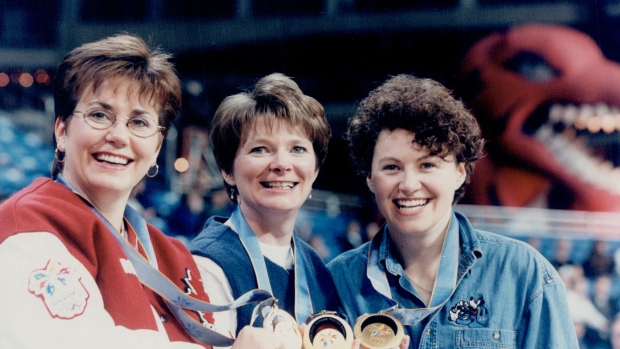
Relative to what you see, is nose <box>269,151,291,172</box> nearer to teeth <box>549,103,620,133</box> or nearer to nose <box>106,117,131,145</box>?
nose <box>106,117,131,145</box>

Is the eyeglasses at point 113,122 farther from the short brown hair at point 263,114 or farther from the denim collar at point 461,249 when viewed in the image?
the denim collar at point 461,249

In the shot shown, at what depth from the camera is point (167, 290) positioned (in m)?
2.10

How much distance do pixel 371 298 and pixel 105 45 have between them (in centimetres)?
135

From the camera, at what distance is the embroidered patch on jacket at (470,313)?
256cm

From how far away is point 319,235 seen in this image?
9.22 ft

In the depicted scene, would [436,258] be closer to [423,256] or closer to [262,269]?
[423,256]

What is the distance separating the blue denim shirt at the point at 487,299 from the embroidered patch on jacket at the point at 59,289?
1.13 meters

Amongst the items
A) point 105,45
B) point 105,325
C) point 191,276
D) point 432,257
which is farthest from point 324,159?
point 105,325

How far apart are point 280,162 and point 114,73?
67 cm

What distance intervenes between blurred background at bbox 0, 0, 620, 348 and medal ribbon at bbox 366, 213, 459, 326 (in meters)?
0.20

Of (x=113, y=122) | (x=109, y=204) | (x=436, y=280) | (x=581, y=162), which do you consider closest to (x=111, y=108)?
(x=113, y=122)

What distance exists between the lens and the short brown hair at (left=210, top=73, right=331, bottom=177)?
2480mm

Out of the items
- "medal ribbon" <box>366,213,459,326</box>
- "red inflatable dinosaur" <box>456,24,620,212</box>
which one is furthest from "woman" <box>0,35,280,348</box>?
"red inflatable dinosaur" <box>456,24,620,212</box>

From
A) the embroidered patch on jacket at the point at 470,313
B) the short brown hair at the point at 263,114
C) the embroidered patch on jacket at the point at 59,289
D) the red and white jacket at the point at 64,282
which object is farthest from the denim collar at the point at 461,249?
the embroidered patch on jacket at the point at 59,289
